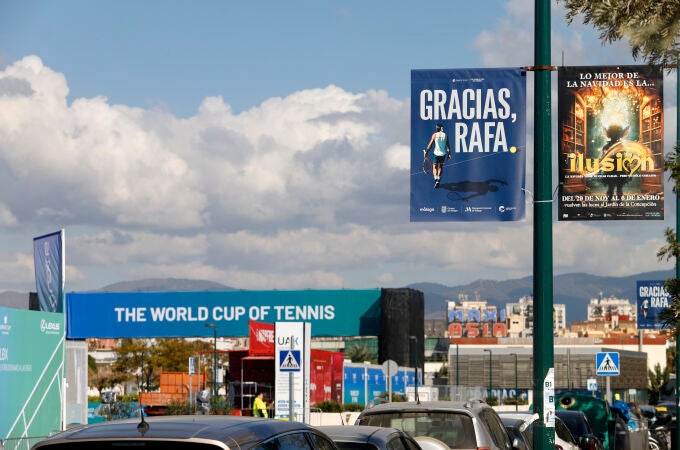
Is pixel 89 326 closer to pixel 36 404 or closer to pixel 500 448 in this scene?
pixel 36 404

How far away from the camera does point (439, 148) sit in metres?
13.2

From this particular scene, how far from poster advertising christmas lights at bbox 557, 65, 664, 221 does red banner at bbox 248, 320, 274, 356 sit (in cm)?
3625

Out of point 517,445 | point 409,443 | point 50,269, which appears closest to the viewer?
point 409,443

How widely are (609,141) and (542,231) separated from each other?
2562mm

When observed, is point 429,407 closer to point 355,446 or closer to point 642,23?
point 355,446

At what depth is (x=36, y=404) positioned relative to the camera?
2166cm

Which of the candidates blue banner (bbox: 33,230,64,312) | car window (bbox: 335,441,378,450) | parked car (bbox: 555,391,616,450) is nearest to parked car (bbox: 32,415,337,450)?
car window (bbox: 335,441,378,450)

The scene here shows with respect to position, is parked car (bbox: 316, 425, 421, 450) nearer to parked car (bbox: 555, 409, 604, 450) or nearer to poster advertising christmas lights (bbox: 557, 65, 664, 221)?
poster advertising christmas lights (bbox: 557, 65, 664, 221)

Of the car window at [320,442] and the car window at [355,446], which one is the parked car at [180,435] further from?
the car window at [355,446]

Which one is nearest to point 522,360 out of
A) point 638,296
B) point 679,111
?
point 638,296

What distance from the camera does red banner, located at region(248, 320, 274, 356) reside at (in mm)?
49688

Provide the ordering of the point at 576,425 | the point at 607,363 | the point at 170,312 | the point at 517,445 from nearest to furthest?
the point at 517,445
the point at 576,425
the point at 607,363
the point at 170,312

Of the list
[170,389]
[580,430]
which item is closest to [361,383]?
[170,389]

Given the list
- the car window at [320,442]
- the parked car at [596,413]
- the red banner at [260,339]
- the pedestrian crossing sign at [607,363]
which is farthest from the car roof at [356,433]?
the red banner at [260,339]
